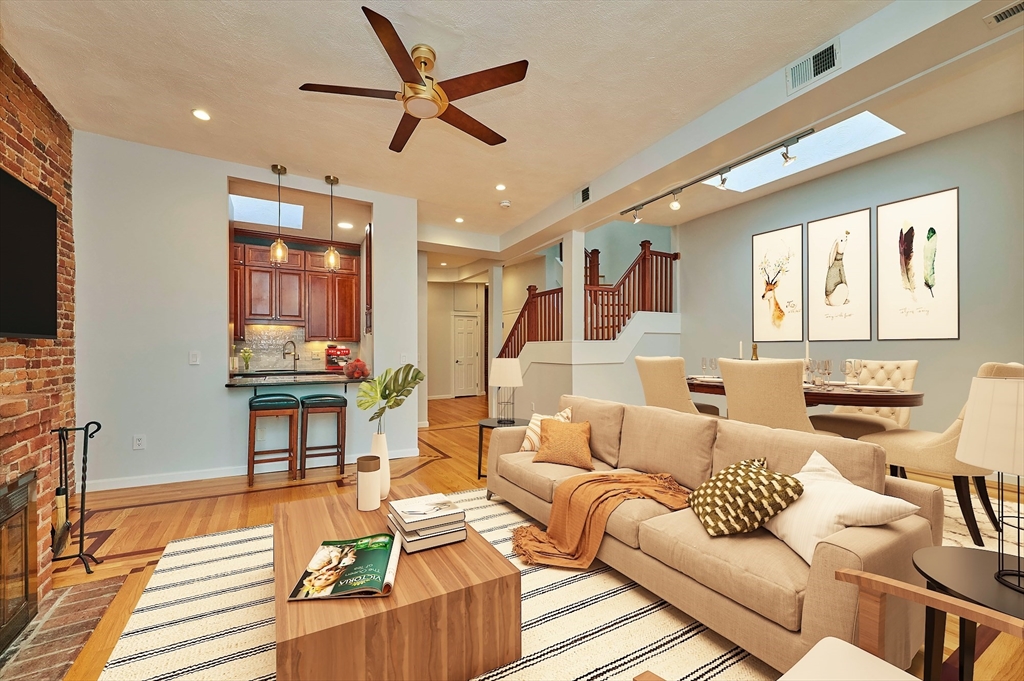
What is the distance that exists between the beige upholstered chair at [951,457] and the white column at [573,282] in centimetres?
325

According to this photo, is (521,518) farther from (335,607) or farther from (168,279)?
(168,279)

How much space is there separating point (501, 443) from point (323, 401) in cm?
187

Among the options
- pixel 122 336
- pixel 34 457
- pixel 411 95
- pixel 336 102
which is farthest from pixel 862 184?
pixel 122 336

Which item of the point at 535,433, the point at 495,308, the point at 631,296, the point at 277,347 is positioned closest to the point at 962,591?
the point at 535,433

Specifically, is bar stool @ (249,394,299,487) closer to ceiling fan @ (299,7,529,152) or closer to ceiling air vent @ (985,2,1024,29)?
ceiling fan @ (299,7,529,152)

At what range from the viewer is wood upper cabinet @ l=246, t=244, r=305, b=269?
5.71 m

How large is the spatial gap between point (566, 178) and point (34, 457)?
14.0ft

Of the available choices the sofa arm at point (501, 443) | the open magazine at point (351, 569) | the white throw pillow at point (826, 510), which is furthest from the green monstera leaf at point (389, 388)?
the white throw pillow at point (826, 510)

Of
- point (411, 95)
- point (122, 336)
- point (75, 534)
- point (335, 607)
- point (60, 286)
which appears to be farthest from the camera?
point (122, 336)

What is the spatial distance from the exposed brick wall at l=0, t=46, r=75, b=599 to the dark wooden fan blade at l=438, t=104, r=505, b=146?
2.42 m

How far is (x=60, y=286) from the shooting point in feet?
11.0

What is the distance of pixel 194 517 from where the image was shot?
3.19m

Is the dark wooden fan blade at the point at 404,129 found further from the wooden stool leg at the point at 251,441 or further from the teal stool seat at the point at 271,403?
the wooden stool leg at the point at 251,441

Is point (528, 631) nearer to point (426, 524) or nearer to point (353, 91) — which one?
point (426, 524)
